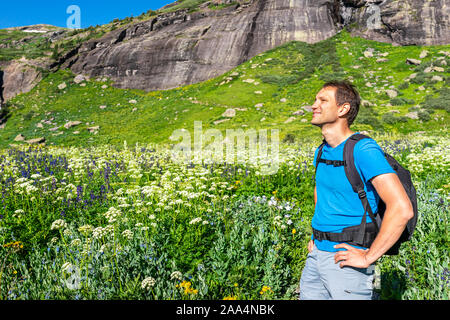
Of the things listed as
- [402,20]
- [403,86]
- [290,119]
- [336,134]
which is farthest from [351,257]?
[402,20]

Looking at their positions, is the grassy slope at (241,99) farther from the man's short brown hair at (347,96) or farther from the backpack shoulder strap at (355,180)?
the backpack shoulder strap at (355,180)

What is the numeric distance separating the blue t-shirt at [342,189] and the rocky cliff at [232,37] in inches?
1636

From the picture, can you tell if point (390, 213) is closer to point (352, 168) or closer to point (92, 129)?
point (352, 168)

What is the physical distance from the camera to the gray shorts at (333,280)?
2.08m

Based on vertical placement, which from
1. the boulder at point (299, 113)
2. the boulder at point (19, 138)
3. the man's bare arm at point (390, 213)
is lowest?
the man's bare arm at point (390, 213)

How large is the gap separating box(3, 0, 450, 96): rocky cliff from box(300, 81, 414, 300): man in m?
41.5

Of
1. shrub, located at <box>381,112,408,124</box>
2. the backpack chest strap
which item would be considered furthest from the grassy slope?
the backpack chest strap

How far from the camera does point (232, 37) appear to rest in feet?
144

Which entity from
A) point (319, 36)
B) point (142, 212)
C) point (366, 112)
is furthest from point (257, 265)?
point (319, 36)

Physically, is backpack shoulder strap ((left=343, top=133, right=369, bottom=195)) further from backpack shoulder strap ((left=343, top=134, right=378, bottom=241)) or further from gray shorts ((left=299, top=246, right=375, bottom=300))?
gray shorts ((left=299, top=246, right=375, bottom=300))

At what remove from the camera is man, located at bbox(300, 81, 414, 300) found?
1819mm

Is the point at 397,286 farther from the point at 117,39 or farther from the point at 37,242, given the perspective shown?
the point at 117,39

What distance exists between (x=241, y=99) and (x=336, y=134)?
30.4m

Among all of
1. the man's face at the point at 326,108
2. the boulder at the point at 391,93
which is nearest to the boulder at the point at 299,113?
the boulder at the point at 391,93
